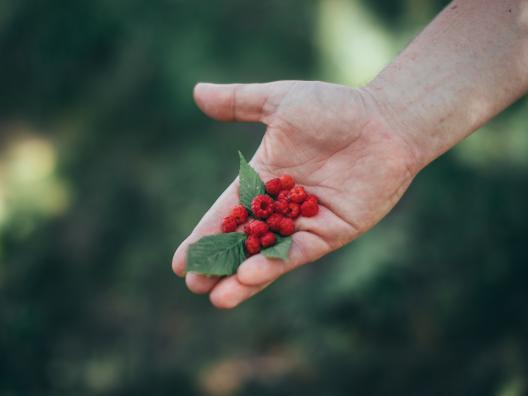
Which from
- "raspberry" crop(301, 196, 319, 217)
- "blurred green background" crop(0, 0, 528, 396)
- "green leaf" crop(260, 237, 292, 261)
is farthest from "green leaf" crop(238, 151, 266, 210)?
"blurred green background" crop(0, 0, 528, 396)

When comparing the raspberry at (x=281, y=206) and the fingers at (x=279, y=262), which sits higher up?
the raspberry at (x=281, y=206)

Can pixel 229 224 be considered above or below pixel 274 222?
above

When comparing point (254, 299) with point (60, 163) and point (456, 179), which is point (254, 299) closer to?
point (456, 179)

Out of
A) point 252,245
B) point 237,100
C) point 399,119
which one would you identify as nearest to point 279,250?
point 252,245

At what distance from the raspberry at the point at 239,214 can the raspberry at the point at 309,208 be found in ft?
1.09

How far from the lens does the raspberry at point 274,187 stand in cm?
303

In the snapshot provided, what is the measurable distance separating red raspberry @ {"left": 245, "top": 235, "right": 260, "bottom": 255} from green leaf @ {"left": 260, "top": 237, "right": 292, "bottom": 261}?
74mm

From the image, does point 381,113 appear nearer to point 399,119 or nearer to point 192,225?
point 399,119

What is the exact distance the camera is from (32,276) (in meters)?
4.91

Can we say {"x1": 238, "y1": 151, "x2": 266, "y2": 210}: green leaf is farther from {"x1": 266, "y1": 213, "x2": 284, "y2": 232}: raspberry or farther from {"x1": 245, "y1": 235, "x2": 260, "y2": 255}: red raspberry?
{"x1": 245, "y1": 235, "x2": 260, "y2": 255}: red raspberry

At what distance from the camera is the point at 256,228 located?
2744 millimetres

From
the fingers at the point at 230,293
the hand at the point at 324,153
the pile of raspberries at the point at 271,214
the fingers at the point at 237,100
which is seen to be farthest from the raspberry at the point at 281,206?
the fingers at the point at 237,100

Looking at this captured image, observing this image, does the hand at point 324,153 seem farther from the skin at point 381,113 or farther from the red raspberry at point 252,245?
the red raspberry at point 252,245

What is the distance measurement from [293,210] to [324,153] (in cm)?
47
